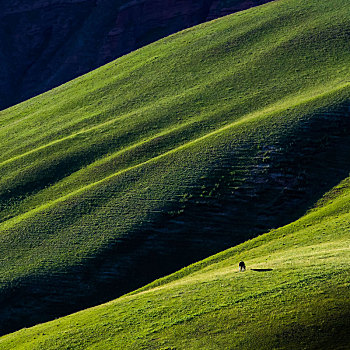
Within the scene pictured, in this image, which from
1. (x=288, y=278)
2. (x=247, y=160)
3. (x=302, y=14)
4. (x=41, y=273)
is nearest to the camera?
(x=288, y=278)

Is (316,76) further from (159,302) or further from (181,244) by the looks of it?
(159,302)

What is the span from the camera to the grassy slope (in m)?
38.2

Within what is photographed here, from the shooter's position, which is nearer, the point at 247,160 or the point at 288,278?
the point at 288,278

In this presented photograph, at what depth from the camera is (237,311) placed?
41125mm

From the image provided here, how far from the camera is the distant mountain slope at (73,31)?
159000mm

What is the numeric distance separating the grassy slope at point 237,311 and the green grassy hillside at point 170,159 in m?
6.96

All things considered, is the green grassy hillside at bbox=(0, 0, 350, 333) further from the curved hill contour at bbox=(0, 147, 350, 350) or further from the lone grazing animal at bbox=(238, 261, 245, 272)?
the lone grazing animal at bbox=(238, 261, 245, 272)

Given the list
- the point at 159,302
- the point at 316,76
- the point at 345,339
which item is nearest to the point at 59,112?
the point at 316,76

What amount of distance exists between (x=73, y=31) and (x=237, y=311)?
14990 centimetres

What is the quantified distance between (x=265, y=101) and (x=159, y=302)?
168ft

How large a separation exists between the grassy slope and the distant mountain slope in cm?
11267

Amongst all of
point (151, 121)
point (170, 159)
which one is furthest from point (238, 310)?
point (151, 121)

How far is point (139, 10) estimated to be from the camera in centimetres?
16550

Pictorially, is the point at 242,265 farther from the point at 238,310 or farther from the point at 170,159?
the point at 170,159
